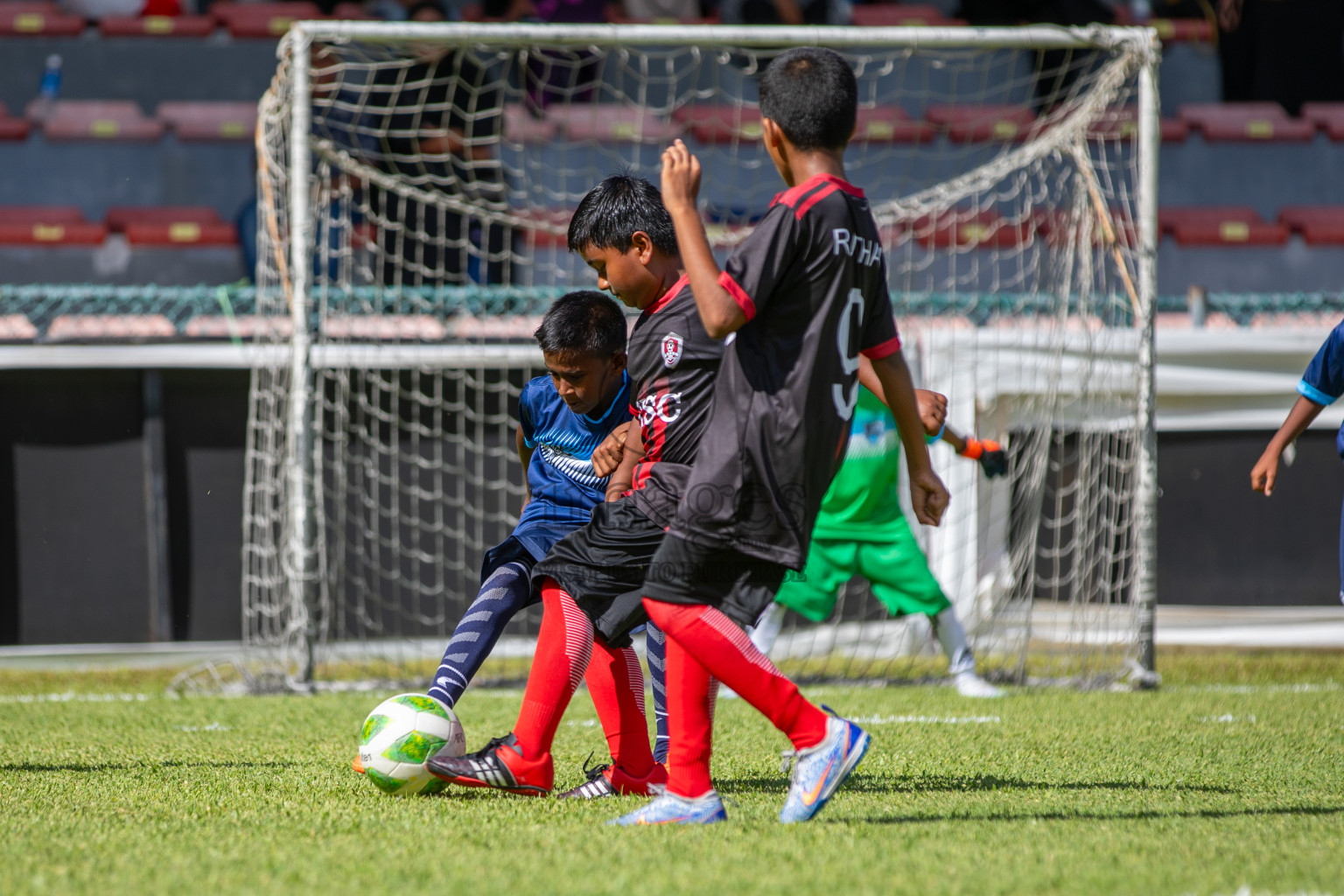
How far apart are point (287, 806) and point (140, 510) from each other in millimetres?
3952

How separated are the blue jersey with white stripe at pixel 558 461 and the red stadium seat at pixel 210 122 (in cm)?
715

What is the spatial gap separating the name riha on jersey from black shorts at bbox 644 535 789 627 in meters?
0.64

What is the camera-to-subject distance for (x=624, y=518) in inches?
112

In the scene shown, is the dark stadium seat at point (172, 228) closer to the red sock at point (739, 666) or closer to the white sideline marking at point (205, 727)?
the white sideline marking at point (205, 727)

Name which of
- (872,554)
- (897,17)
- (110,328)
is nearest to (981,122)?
(897,17)

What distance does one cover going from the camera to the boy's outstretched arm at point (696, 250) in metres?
2.39

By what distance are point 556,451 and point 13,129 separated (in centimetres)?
793

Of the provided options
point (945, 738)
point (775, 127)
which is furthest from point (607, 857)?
point (945, 738)

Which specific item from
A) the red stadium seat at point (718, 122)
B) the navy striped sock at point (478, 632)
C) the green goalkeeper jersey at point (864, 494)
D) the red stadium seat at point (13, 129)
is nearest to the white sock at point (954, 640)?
the green goalkeeper jersey at point (864, 494)

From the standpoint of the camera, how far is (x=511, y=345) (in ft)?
21.8

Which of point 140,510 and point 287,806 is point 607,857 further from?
point 140,510

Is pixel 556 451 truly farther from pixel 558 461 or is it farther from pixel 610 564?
pixel 610 564

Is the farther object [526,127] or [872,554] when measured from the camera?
[526,127]

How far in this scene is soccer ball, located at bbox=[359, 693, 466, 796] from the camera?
2.95 meters
